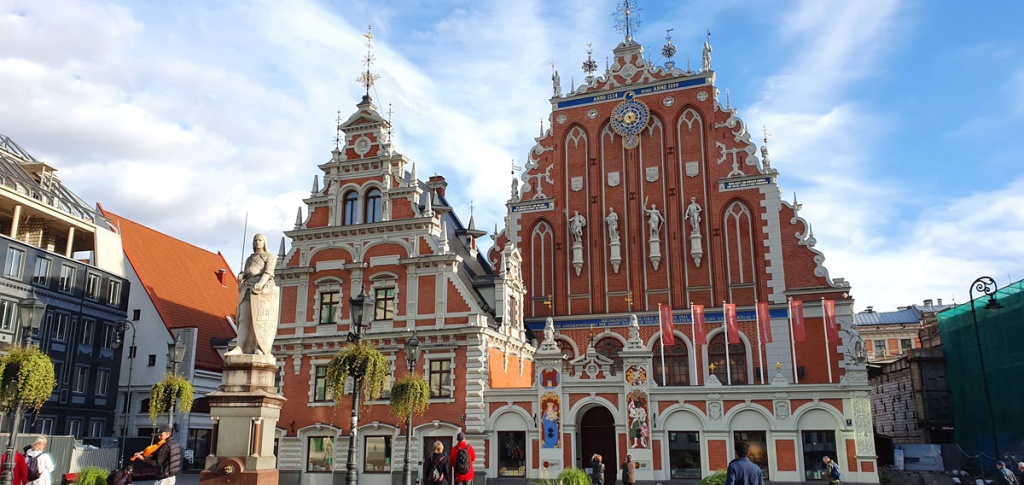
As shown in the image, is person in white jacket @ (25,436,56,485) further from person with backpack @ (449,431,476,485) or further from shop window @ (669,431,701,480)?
shop window @ (669,431,701,480)

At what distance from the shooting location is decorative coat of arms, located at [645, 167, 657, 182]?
3609cm

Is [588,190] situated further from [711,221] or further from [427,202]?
[427,202]

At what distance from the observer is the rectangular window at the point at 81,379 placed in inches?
1550

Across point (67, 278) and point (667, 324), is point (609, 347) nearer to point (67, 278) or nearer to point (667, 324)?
point (667, 324)

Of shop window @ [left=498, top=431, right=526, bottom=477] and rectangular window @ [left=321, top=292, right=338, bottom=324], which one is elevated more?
rectangular window @ [left=321, top=292, right=338, bottom=324]

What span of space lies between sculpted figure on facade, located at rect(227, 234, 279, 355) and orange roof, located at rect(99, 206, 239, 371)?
1091 inches

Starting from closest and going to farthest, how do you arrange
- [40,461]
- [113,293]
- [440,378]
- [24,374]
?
[40,461] → [24,374] → [440,378] → [113,293]

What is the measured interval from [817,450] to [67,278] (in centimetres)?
3472

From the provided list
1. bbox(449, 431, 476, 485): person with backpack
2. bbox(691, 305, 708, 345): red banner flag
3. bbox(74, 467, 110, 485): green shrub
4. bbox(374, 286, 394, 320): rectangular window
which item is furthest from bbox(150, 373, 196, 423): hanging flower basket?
bbox(691, 305, 708, 345): red banner flag

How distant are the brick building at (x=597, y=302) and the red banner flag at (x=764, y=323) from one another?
0.27 feet

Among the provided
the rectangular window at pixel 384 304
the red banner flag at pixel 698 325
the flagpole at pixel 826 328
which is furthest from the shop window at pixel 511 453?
the flagpole at pixel 826 328

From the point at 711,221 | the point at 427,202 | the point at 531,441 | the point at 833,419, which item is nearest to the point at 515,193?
the point at 427,202

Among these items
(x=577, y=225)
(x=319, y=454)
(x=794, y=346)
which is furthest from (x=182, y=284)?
(x=794, y=346)

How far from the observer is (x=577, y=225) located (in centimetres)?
3622
